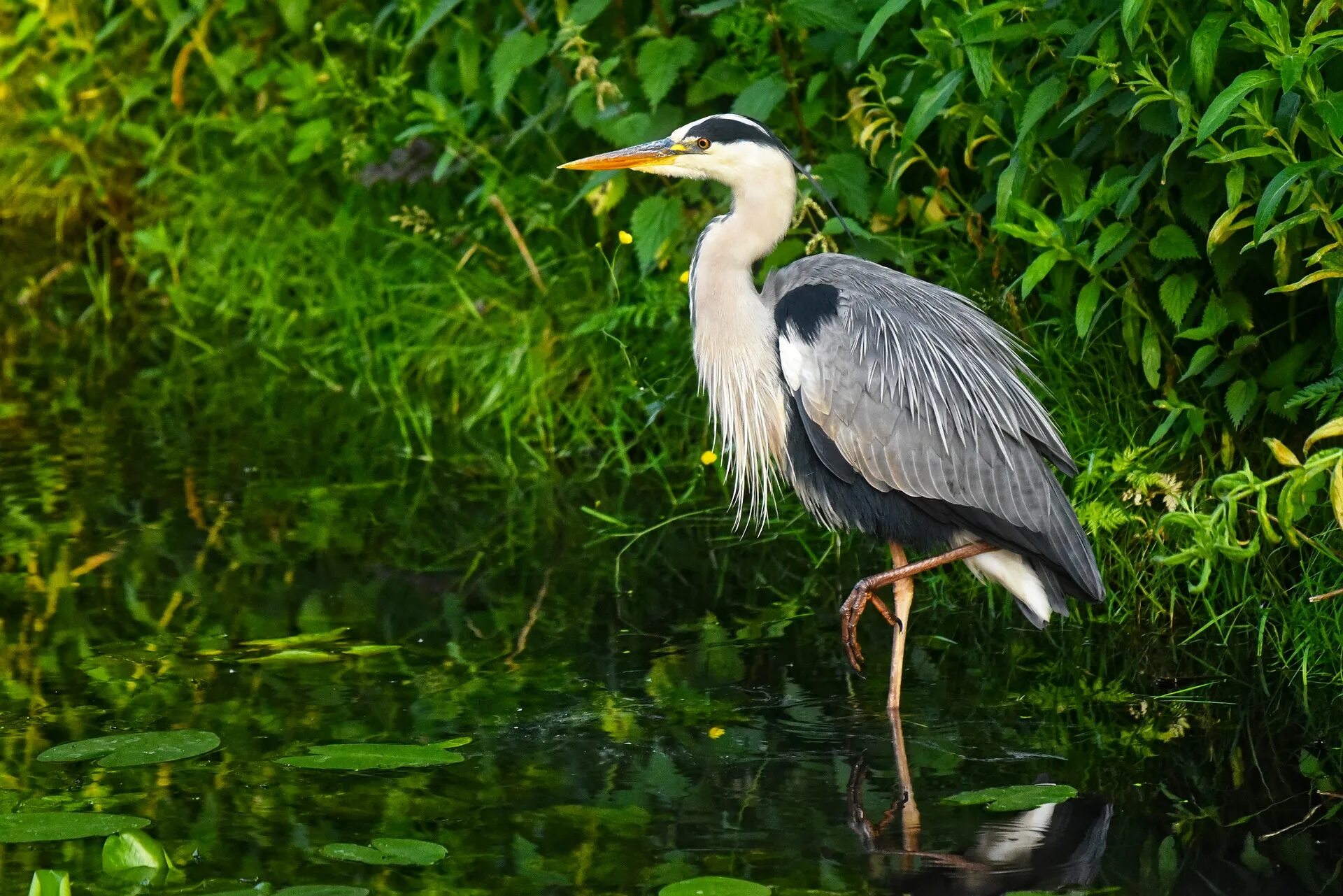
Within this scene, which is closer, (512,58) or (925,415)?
(925,415)

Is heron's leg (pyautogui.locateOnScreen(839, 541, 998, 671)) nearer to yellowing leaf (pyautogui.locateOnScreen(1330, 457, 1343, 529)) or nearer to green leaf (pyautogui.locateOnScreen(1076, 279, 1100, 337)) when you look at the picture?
green leaf (pyautogui.locateOnScreen(1076, 279, 1100, 337))

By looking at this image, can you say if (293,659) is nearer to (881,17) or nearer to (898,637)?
(898,637)

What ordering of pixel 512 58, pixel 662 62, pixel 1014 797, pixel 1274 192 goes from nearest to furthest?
pixel 1014 797
pixel 1274 192
pixel 662 62
pixel 512 58

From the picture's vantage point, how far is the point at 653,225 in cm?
561

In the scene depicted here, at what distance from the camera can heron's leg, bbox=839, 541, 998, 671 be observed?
4.09 meters

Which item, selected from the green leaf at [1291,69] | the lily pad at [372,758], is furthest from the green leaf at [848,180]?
the lily pad at [372,758]

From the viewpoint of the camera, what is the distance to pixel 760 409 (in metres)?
4.43

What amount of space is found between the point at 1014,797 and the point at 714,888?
756 millimetres

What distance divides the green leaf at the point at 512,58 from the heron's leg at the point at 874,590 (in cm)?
245

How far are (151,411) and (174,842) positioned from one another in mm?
3753

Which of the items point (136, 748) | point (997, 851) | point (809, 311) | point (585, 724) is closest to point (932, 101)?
point (809, 311)

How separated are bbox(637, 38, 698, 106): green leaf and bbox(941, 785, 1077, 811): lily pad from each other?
2.71m

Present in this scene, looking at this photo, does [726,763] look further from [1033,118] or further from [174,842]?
[1033,118]

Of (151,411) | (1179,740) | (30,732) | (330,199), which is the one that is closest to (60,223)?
(330,199)
